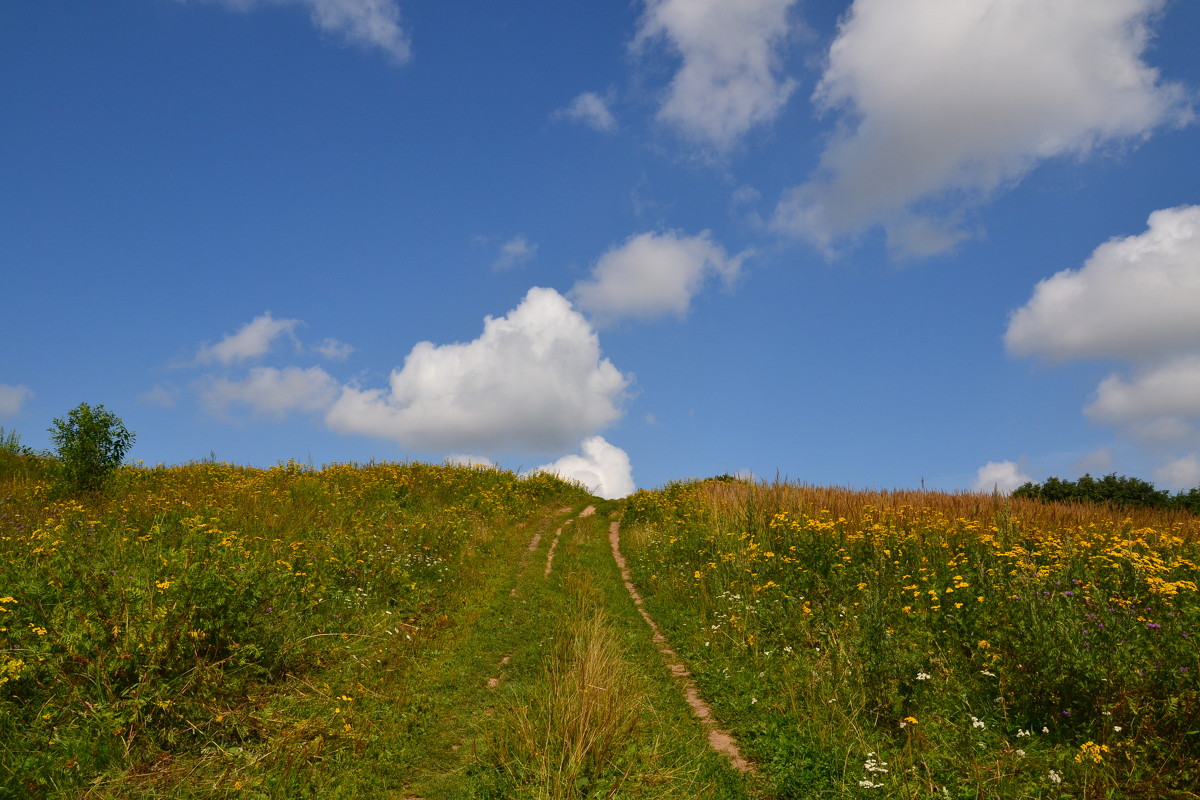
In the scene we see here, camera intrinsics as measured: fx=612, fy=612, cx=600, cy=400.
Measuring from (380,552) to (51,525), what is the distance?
587 cm

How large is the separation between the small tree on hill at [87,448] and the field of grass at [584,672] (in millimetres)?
5072

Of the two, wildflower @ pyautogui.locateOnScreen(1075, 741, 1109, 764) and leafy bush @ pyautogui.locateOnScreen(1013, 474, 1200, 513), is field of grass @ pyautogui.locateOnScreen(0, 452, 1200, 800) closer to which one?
wildflower @ pyautogui.locateOnScreen(1075, 741, 1109, 764)

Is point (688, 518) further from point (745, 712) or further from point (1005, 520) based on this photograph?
point (745, 712)

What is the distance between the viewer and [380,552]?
13.3 m

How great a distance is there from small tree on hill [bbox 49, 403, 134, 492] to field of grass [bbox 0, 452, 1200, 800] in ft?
16.6

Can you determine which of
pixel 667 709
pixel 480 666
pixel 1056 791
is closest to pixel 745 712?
pixel 667 709

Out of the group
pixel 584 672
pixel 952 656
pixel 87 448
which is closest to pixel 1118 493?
pixel 952 656

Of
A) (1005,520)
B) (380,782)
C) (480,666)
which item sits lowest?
(380,782)

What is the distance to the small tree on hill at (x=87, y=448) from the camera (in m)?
17.5

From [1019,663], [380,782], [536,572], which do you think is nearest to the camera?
[380,782]

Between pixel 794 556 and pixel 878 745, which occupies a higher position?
pixel 794 556

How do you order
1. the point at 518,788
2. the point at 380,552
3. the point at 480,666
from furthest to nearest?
the point at 380,552
the point at 480,666
the point at 518,788

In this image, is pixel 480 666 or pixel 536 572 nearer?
pixel 480 666

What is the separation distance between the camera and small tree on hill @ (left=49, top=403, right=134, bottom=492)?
17547 millimetres
